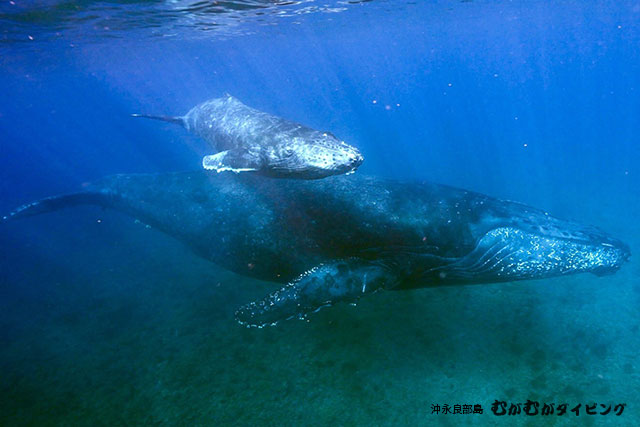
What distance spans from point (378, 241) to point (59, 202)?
374 inches

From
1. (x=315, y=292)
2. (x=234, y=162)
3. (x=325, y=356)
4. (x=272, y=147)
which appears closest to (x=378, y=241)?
(x=315, y=292)

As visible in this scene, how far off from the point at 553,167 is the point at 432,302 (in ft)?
69.9

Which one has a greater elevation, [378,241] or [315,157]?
[315,157]

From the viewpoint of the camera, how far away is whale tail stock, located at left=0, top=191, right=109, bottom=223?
9484 millimetres

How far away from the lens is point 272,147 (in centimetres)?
648

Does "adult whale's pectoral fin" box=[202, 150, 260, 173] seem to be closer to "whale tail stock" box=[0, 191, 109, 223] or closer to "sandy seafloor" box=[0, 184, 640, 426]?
"sandy seafloor" box=[0, 184, 640, 426]

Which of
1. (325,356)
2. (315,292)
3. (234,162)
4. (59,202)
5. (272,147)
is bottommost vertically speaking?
(325,356)

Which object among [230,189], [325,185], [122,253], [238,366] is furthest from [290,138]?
[122,253]

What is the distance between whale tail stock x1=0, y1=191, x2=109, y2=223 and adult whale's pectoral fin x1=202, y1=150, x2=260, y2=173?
4.39m

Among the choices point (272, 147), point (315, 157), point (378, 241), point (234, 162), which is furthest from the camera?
point (234, 162)

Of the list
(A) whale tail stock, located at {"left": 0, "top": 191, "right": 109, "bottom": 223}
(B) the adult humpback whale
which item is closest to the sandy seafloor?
(B) the adult humpback whale

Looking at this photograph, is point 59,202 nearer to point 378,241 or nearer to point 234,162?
point 234,162

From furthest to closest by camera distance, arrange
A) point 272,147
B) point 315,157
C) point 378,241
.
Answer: point 272,147
point 378,241
point 315,157

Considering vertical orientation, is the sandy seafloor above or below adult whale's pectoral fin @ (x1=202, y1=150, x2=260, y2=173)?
below
